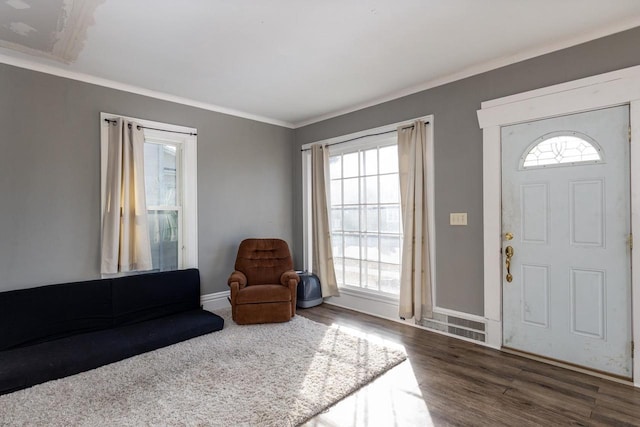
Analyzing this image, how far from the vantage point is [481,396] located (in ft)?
7.34

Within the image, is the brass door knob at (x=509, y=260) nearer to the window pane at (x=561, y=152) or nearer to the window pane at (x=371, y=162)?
the window pane at (x=561, y=152)

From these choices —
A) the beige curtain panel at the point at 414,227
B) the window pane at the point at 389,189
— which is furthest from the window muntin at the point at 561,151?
A: the window pane at the point at 389,189

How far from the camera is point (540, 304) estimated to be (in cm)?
281

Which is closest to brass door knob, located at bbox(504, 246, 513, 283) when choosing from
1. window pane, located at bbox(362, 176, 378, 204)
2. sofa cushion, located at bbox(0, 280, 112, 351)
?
window pane, located at bbox(362, 176, 378, 204)

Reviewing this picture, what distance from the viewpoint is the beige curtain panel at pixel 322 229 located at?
4.53m

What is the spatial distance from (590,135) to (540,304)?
4.75 ft

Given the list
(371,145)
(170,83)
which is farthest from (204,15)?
(371,145)

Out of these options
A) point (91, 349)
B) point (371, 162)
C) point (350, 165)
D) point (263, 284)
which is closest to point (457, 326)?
point (371, 162)

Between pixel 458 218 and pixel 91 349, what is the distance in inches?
139

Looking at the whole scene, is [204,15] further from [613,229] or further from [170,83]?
[613,229]

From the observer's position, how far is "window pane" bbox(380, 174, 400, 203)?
12.9 ft

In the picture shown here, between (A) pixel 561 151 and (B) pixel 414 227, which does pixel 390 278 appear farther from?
(A) pixel 561 151

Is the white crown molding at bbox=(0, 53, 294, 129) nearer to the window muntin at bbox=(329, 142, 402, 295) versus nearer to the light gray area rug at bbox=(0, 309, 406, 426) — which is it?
→ the window muntin at bbox=(329, 142, 402, 295)

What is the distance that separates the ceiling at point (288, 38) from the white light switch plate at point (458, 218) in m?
1.39
